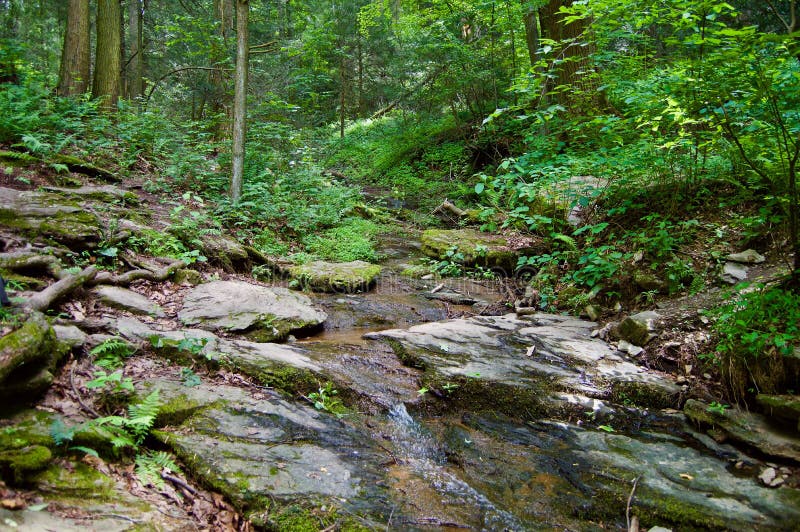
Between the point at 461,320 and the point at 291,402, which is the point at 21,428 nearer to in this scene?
the point at 291,402

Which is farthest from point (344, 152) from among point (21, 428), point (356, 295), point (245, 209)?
point (21, 428)

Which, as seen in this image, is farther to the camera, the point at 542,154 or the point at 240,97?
the point at 240,97

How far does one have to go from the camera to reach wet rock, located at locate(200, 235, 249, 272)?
7.39 metres

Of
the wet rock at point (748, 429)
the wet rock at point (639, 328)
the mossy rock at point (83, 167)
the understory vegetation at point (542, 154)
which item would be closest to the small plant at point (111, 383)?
the understory vegetation at point (542, 154)

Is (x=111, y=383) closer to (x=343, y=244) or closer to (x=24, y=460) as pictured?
(x=24, y=460)

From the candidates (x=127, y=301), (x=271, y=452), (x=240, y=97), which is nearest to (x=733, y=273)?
(x=271, y=452)

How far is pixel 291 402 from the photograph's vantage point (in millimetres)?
3770

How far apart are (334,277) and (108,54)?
366 inches

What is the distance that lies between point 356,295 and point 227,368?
3946 mm

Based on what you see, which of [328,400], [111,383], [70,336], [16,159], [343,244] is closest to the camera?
[111,383]

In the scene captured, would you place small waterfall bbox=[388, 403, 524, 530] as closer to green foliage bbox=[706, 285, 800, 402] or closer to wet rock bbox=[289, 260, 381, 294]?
green foliage bbox=[706, 285, 800, 402]

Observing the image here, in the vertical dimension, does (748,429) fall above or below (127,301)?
below

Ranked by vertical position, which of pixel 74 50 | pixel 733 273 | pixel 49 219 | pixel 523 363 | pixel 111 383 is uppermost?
pixel 74 50

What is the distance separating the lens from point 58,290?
4066mm
